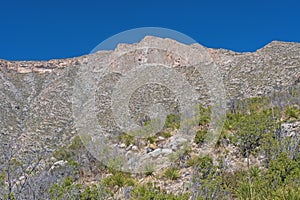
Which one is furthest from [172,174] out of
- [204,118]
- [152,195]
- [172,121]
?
[172,121]

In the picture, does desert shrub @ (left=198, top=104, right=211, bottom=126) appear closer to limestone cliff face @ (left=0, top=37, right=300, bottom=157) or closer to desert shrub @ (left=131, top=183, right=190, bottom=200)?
limestone cliff face @ (left=0, top=37, right=300, bottom=157)

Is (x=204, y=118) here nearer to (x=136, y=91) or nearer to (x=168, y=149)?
(x=168, y=149)

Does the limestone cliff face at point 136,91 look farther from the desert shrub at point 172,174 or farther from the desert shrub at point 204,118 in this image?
the desert shrub at point 172,174

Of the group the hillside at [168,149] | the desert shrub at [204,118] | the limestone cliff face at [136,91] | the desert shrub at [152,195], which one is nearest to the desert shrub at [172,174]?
the hillside at [168,149]

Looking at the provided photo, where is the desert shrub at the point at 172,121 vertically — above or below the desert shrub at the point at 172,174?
above

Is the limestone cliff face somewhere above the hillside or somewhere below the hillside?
above

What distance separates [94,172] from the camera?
12.0m

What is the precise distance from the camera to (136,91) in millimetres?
19875

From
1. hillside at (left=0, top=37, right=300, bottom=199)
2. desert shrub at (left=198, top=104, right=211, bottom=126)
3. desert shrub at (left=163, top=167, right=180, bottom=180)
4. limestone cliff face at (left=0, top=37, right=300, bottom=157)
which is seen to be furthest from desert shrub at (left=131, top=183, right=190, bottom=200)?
limestone cliff face at (left=0, top=37, right=300, bottom=157)

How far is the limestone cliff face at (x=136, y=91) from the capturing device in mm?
19391

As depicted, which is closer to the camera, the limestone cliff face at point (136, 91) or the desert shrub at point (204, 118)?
the desert shrub at point (204, 118)

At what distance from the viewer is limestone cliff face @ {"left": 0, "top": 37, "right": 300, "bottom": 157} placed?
1939cm

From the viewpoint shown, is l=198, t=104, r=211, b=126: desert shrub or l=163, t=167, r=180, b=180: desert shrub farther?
l=198, t=104, r=211, b=126: desert shrub

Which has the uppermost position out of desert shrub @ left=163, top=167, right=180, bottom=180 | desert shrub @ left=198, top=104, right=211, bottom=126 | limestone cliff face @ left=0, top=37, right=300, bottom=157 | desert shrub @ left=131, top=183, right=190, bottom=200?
limestone cliff face @ left=0, top=37, right=300, bottom=157
